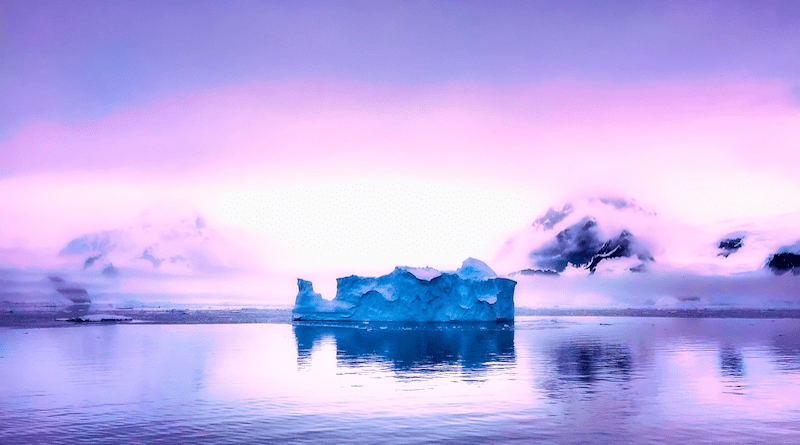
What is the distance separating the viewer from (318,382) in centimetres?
1998

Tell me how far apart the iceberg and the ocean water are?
26.4m

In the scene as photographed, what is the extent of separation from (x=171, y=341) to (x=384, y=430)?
96.5 feet

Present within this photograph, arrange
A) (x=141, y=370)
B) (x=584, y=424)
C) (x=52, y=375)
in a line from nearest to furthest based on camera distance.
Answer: (x=584, y=424) → (x=52, y=375) → (x=141, y=370)

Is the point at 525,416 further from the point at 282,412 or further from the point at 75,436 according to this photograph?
the point at 75,436

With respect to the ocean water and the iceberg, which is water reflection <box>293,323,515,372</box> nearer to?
the ocean water

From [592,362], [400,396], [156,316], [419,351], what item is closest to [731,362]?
[592,362]

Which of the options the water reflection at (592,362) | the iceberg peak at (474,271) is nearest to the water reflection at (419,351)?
the water reflection at (592,362)

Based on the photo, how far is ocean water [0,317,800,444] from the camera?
1261 cm

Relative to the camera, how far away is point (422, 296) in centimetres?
5891

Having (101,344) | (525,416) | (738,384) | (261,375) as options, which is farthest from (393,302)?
A: (525,416)

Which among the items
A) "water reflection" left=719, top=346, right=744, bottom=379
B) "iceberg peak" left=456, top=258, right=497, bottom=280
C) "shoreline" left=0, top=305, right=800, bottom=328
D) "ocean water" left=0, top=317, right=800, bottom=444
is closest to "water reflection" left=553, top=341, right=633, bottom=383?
"ocean water" left=0, top=317, right=800, bottom=444

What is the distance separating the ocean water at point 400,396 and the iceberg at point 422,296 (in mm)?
26444

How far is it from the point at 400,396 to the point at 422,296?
138ft

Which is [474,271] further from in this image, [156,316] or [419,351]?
[156,316]
